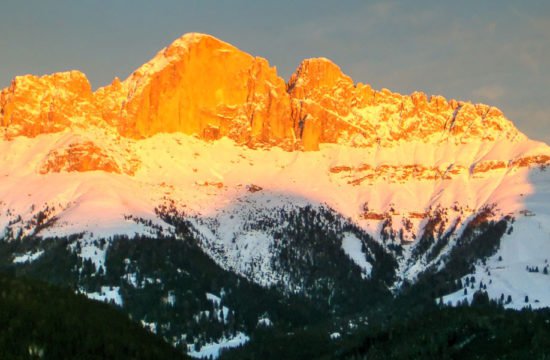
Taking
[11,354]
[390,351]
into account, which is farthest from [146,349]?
[390,351]

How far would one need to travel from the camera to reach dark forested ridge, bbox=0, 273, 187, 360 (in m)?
39.6

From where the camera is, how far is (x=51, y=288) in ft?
164

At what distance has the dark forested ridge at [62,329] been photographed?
3959 cm

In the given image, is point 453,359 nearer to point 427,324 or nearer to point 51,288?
point 427,324

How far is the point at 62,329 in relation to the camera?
42.8 meters

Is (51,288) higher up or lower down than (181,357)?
higher up

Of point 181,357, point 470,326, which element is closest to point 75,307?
point 181,357

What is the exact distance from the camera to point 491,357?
376ft

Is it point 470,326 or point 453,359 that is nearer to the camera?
point 453,359

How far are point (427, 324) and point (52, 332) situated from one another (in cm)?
14536

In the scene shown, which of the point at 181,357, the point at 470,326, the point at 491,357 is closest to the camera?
the point at 181,357

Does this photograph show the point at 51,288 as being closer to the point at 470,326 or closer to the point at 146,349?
the point at 146,349

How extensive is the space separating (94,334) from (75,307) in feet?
13.9

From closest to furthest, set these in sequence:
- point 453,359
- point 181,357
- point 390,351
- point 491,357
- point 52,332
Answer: point 52,332 < point 181,357 < point 491,357 < point 453,359 < point 390,351
